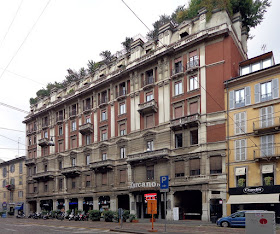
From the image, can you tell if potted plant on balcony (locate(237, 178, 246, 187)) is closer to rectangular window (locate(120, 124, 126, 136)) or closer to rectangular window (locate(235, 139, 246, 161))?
rectangular window (locate(235, 139, 246, 161))

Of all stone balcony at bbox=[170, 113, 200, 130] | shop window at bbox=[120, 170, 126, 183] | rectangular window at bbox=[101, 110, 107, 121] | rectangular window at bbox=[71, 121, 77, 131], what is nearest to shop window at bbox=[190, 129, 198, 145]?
stone balcony at bbox=[170, 113, 200, 130]

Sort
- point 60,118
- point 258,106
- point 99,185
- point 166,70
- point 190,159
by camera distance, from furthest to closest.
A: point 60,118
point 99,185
point 166,70
point 190,159
point 258,106

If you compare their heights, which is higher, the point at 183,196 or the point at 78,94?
the point at 78,94

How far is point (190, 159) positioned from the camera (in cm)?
3562

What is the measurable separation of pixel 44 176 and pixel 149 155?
1019 inches

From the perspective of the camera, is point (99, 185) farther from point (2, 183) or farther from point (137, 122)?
point (2, 183)

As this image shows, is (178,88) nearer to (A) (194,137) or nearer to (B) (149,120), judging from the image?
(B) (149,120)

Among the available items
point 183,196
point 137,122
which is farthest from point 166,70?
point 183,196

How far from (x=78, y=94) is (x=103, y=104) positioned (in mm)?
6213

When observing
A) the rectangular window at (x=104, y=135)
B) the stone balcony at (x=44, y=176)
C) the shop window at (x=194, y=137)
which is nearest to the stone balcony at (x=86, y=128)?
the rectangular window at (x=104, y=135)

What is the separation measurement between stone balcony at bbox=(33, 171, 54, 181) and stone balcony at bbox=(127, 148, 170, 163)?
20210 mm

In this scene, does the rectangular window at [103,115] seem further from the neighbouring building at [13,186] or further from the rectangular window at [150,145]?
the neighbouring building at [13,186]

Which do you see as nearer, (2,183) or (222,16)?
(222,16)

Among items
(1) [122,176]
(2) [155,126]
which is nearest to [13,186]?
(1) [122,176]
